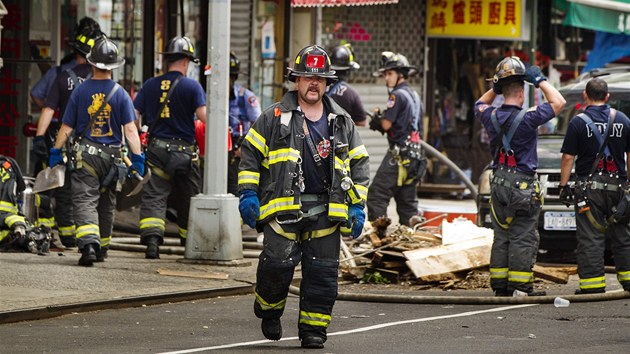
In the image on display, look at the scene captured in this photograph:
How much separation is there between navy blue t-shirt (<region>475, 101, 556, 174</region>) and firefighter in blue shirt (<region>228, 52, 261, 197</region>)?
415 centimetres

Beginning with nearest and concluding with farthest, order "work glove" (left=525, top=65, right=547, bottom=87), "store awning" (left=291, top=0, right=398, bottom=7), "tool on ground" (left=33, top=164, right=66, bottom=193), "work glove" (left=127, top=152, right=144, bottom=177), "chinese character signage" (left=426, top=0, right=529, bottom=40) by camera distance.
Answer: "work glove" (left=525, top=65, right=547, bottom=87) < "tool on ground" (left=33, top=164, right=66, bottom=193) < "work glove" (left=127, top=152, right=144, bottom=177) < "store awning" (left=291, top=0, right=398, bottom=7) < "chinese character signage" (left=426, top=0, right=529, bottom=40)

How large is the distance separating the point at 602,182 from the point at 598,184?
0.12ft

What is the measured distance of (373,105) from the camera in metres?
22.9

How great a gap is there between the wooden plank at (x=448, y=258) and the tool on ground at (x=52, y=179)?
10.2 ft

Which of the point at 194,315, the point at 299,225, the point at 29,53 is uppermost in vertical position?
the point at 29,53

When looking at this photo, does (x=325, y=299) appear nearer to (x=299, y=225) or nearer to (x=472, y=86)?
(x=299, y=225)

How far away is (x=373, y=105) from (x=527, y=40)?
2902mm

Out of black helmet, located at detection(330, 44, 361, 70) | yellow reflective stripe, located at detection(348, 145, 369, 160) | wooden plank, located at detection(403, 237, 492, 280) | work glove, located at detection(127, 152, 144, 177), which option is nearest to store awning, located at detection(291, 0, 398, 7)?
black helmet, located at detection(330, 44, 361, 70)

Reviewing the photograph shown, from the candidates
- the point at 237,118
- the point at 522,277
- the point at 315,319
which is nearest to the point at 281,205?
the point at 315,319

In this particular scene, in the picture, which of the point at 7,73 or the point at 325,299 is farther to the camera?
the point at 7,73

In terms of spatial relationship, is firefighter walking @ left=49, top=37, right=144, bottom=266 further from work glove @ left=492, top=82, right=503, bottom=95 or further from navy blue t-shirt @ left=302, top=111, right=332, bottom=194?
navy blue t-shirt @ left=302, top=111, right=332, bottom=194

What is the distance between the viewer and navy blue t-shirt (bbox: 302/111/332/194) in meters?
9.72

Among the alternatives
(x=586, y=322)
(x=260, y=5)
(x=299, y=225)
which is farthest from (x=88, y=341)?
(x=260, y=5)

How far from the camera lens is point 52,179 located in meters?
13.6
